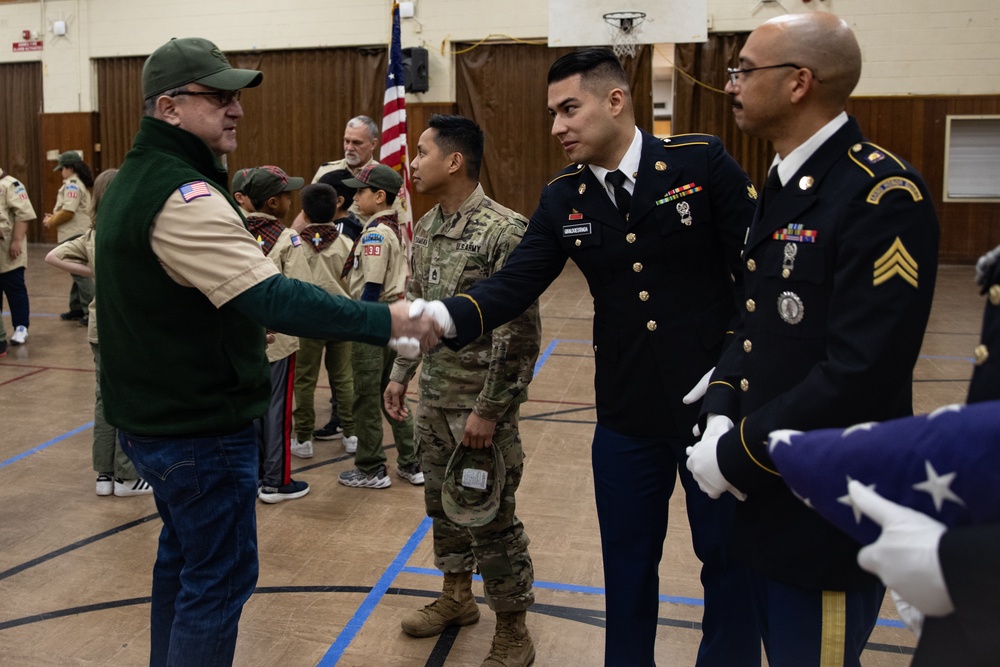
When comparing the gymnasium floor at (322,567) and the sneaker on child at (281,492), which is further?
the sneaker on child at (281,492)

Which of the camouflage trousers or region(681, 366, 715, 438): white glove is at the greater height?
region(681, 366, 715, 438): white glove

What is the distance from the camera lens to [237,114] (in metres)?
2.49

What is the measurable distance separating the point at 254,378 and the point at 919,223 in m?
1.65

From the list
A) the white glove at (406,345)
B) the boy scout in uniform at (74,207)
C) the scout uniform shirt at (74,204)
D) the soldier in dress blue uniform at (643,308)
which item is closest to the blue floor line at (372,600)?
the soldier in dress blue uniform at (643,308)

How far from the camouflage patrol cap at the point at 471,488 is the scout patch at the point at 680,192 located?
41.0 inches

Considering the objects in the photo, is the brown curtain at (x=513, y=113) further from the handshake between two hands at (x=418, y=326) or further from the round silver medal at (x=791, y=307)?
the round silver medal at (x=791, y=307)

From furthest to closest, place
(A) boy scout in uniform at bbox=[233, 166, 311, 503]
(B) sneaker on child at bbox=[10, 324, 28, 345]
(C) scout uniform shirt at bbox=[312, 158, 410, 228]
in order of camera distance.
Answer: (B) sneaker on child at bbox=[10, 324, 28, 345]
(C) scout uniform shirt at bbox=[312, 158, 410, 228]
(A) boy scout in uniform at bbox=[233, 166, 311, 503]

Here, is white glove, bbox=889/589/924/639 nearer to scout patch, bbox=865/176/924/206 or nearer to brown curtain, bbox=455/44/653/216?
scout patch, bbox=865/176/924/206

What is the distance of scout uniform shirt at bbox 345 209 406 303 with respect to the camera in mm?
4656

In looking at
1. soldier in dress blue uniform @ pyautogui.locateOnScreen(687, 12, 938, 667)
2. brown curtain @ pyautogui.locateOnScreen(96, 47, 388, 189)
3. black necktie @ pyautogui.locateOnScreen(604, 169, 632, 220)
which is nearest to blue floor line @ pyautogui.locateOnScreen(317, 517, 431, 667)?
soldier in dress blue uniform @ pyautogui.locateOnScreen(687, 12, 938, 667)

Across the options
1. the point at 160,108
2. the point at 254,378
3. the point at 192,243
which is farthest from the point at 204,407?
the point at 160,108

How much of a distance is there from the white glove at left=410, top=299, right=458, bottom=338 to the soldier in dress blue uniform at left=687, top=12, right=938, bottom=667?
88cm

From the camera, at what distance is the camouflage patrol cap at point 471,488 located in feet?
9.73

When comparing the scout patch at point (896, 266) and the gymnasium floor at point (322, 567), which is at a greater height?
the scout patch at point (896, 266)
